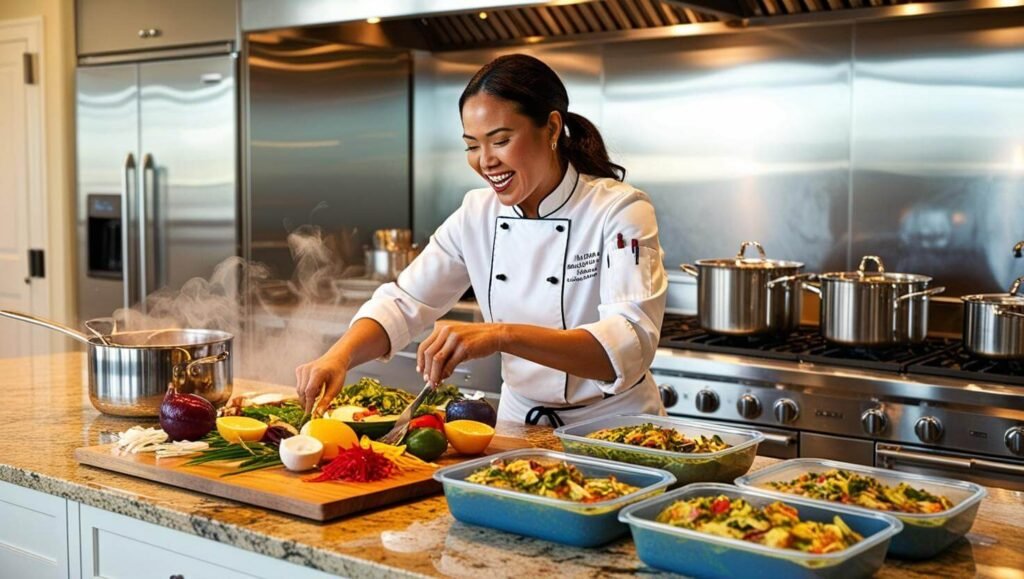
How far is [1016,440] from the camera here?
120 inches

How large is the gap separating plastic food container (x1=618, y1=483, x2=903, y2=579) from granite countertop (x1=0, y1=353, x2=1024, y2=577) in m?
0.06

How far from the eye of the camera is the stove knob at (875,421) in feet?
10.7

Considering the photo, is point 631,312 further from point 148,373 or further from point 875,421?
point 875,421

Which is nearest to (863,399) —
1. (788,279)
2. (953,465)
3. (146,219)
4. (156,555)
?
(953,465)

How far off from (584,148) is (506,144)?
273mm

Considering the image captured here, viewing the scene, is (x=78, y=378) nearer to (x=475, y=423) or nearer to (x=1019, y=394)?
(x=475, y=423)

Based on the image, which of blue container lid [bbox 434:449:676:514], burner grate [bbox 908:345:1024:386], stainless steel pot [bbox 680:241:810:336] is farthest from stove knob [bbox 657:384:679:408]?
blue container lid [bbox 434:449:676:514]

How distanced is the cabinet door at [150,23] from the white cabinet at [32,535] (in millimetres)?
2852

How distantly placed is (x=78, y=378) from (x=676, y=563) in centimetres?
217

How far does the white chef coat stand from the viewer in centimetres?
244

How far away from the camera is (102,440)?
2.38m

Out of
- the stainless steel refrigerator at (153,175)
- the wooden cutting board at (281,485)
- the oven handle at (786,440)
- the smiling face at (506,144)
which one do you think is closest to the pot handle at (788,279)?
the oven handle at (786,440)

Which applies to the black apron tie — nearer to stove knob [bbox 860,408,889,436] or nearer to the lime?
the lime

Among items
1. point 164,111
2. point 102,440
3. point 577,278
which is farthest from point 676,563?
point 164,111
